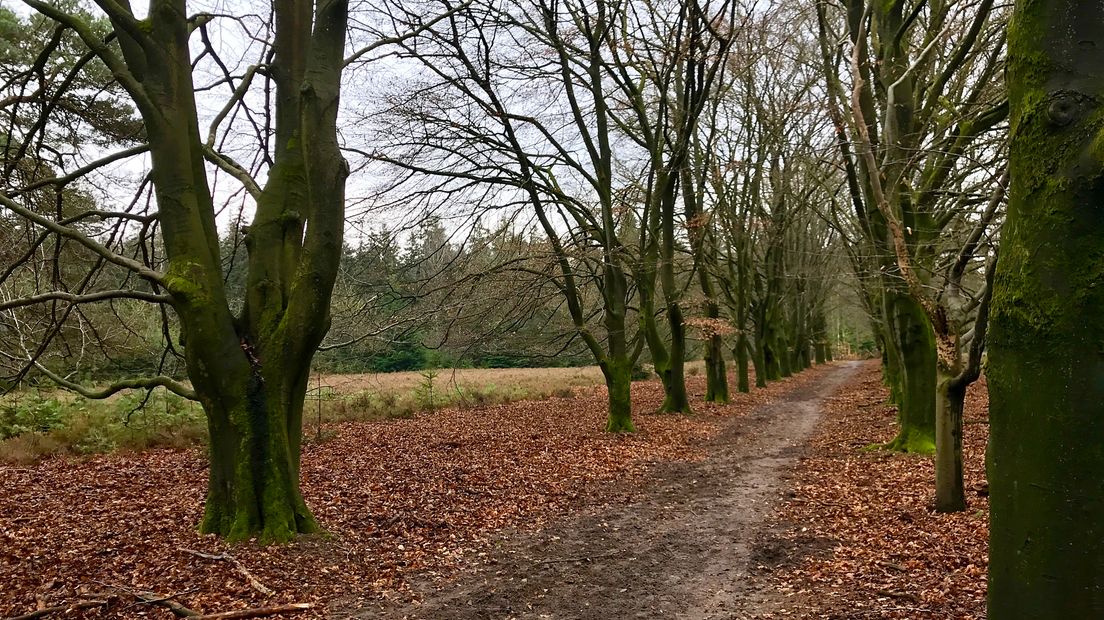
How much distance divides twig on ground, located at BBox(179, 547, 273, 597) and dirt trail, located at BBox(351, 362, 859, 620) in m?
0.70

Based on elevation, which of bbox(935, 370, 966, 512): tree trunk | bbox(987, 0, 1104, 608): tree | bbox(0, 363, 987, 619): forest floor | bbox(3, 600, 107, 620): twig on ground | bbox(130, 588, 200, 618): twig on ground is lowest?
bbox(0, 363, 987, 619): forest floor

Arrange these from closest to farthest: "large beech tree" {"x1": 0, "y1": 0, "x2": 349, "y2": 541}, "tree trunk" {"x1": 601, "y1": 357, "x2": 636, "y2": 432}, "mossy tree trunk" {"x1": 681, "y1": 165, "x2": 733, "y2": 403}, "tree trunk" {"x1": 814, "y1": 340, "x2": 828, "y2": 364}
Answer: "large beech tree" {"x1": 0, "y1": 0, "x2": 349, "y2": 541}, "tree trunk" {"x1": 601, "y1": 357, "x2": 636, "y2": 432}, "mossy tree trunk" {"x1": 681, "y1": 165, "x2": 733, "y2": 403}, "tree trunk" {"x1": 814, "y1": 340, "x2": 828, "y2": 364}

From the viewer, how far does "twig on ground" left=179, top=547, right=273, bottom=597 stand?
4.73 meters

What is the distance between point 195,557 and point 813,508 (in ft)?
19.6

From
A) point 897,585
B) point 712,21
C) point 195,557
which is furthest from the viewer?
point 712,21

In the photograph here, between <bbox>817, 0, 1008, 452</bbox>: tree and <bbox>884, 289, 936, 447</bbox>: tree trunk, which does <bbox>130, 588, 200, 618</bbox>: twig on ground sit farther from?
<bbox>884, 289, 936, 447</bbox>: tree trunk

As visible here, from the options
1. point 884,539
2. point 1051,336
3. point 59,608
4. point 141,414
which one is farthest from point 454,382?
point 1051,336

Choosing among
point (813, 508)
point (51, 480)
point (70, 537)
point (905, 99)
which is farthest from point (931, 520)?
point (51, 480)

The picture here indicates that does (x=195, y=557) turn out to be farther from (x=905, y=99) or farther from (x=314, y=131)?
(x=905, y=99)

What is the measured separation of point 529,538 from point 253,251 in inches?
147

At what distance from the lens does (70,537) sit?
19.1 feet

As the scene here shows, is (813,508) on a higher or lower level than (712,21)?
lower

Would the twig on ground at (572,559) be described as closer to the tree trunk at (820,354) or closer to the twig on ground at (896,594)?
the twig on ground at (896,594)

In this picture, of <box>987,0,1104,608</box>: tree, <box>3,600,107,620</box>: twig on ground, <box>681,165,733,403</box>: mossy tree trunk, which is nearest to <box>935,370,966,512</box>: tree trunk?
<box>987,0,1104,608</box>: tree
